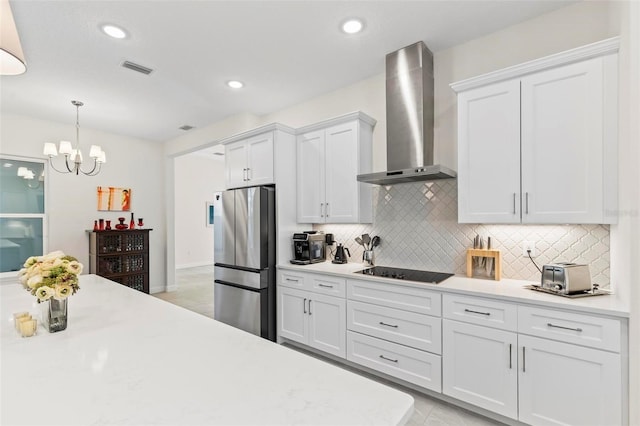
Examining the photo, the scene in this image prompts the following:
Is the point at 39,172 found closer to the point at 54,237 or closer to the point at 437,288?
the point at 54,237

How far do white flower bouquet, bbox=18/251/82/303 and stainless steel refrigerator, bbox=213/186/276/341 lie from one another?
1.88 metres

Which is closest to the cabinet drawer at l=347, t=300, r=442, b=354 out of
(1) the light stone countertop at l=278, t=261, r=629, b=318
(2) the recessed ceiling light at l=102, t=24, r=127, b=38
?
(1) the light stone countertop at l=278, t=261, r=629, b=318

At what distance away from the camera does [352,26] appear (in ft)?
7.98

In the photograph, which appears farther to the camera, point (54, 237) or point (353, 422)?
point (54, 237)

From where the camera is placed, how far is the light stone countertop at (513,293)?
1.68 meters

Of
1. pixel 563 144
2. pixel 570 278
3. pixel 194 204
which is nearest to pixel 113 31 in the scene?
pixel 563 144

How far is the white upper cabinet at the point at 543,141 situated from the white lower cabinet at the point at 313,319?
1.40m

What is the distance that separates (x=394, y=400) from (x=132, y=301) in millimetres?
1723

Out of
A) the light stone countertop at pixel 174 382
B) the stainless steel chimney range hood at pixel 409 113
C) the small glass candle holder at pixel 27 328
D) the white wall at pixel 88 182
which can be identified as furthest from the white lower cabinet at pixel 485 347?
the white wall at pixel 88 182

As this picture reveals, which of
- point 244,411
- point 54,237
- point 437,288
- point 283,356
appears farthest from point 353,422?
point 54,237

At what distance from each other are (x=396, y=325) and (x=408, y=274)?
0.47 m

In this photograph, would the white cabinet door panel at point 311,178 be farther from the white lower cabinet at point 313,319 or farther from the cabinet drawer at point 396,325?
the cabinet drawer at point 396,325

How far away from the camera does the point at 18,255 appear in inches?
176

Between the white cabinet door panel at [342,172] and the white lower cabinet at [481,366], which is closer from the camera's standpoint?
the white lower cabinet at [481,366]
